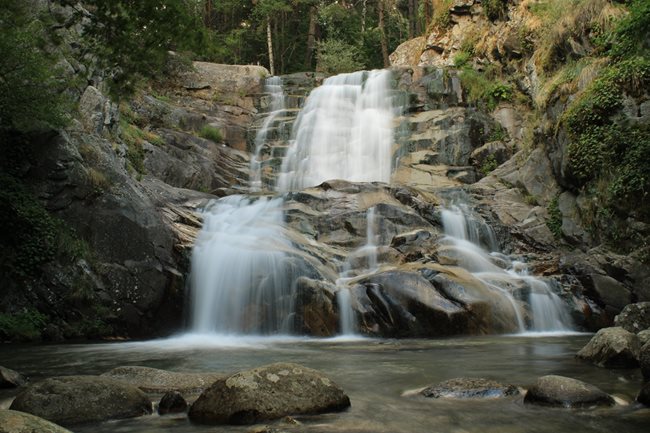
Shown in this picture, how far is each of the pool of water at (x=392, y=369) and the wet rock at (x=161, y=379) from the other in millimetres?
1004

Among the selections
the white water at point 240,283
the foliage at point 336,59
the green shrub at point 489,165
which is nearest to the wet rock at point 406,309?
the white water at point 240,283

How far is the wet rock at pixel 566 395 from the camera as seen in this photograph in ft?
17.6

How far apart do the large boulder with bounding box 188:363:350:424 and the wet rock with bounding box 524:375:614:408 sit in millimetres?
1863

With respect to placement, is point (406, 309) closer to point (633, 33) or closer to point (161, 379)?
point (161, 379)

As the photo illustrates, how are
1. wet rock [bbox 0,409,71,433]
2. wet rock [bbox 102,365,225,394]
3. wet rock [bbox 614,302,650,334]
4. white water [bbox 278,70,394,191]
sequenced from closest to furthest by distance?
1. wet rock [bbox 0,409,71,433]
2. wet rock [bbox 102,365,225,394]
3. wet rock [bbox 614,302,650,334]
4. white water [bbox 278,70,394,191]

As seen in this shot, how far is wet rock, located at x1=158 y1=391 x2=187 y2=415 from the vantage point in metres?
5.25

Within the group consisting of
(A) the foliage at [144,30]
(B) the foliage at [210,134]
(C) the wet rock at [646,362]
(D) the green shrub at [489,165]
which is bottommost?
(C) the wet rock at [646,362]

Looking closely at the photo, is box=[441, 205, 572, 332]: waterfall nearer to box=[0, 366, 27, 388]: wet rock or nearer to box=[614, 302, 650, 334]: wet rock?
box=[614, 302, 650, 334]: wet rock

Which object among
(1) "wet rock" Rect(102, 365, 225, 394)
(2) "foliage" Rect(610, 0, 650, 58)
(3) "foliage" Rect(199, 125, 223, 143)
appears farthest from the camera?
(3) "foliage" Rect(199, 125, 223, 143)

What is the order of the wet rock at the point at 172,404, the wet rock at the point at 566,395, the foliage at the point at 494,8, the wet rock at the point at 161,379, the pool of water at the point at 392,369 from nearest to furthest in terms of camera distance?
the pool of water at the point at 392,369 < the wet rock at the point at 172,404 < the wet rock at the point at 566,395 < the wet rock at the point at 161,379 < the foliage at the point at 494,8

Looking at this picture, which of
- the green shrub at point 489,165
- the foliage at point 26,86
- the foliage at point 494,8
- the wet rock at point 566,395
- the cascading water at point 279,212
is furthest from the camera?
the foliage at point 494,8

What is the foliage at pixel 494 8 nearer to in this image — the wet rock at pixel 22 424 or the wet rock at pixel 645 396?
the wet rock at pixel 645 396

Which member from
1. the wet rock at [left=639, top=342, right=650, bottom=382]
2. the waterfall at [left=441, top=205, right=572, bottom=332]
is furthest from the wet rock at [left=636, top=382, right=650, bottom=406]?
the waterfall at [left=441, top=205, right=572, bottom=332]

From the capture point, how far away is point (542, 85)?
66.7ft
